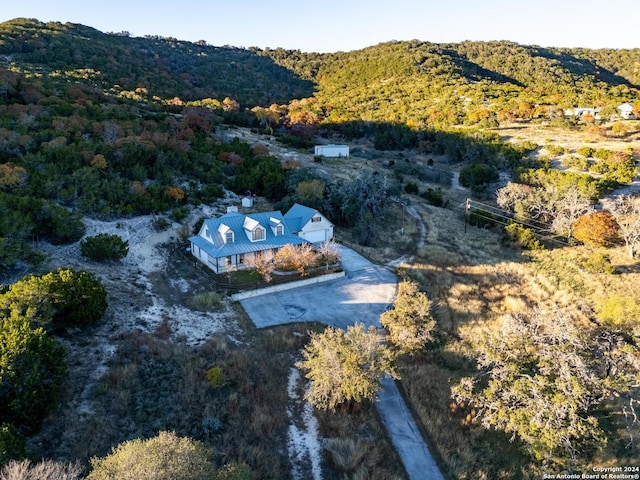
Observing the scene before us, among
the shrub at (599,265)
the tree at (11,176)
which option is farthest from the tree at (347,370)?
the tree at (11,176)

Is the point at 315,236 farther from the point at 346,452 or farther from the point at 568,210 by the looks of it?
the point at 568,210

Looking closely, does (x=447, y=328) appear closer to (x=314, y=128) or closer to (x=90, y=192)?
(x=90, y=192)

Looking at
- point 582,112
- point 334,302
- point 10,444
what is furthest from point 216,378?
point 582,112

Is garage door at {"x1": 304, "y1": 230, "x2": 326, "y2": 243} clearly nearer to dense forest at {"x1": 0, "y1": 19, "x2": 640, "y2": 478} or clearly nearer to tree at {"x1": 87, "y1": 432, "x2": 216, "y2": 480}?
dense forest at {"x1": 0, "y1": 19, "x2": 640, "y2": 478}

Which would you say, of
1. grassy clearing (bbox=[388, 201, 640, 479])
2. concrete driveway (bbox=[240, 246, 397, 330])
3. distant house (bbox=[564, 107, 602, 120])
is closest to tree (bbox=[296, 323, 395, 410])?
grassy clearing (bbox=[388, 201, 640, 479])

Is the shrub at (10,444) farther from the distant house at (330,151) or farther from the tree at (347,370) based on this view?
the distant house at (330,151)
